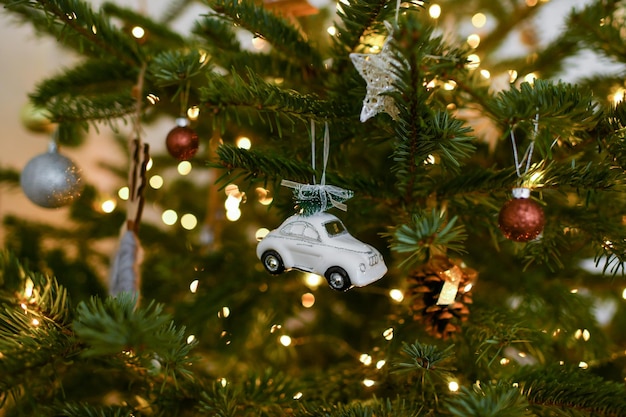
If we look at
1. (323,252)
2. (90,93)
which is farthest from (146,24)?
(323,252)

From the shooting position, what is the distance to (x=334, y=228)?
0.52 metres

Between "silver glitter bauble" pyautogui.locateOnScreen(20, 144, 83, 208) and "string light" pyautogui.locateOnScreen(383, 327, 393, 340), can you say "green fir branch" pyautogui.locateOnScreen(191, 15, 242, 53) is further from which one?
"string light" pyautogui.locateOnScreen(383, 327, 393, 340)

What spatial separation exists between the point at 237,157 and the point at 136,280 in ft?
0.91

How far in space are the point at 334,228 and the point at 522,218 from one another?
0.18 metres

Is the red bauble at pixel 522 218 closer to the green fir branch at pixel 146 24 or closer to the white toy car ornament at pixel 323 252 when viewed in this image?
the white toy car ornament at pixel 323 252

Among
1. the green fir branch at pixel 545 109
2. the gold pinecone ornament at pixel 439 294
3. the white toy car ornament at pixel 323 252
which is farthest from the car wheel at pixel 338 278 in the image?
the green fir branch at pixel 545 109

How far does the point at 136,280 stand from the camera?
25.3 inches

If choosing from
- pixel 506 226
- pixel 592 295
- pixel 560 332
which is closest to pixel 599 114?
pixel 506 226

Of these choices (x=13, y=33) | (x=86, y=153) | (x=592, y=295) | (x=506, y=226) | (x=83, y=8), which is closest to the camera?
(x=506, y=226)

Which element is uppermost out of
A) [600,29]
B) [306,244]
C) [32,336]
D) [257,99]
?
[600,29]

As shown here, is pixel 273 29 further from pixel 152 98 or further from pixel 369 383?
pixel 369 383

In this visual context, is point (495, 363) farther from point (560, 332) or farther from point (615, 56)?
point (615, 56)

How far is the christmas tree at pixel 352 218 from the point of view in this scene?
43 cm

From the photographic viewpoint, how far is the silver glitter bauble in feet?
2.06
